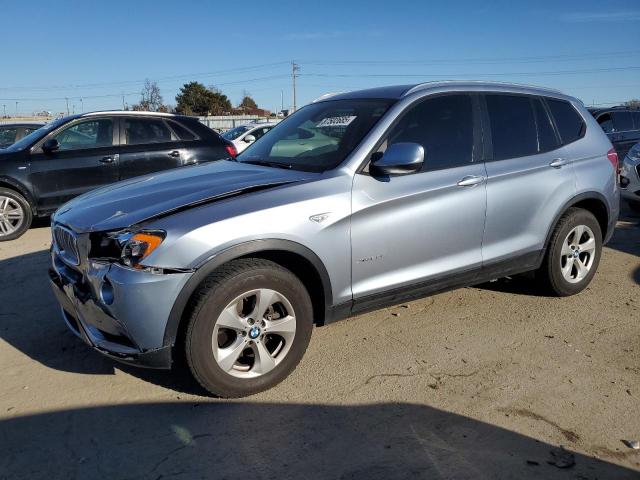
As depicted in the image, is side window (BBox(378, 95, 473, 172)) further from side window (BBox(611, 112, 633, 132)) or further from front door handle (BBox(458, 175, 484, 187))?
side window (BBox(611, 112, 633, 132))

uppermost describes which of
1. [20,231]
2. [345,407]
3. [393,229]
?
[393,229]

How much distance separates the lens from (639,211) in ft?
27.5

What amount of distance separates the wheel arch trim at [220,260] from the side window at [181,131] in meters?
5.58

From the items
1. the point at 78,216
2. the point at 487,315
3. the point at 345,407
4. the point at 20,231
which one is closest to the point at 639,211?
the point at 487,315

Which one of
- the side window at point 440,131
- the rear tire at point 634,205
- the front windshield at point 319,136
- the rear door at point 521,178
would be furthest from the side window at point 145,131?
the rear tire at point 634,205

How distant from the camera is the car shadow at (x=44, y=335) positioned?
3.38 m

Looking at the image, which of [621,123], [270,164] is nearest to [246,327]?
[270,164]

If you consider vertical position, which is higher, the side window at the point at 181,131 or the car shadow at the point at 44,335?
the side window at the point at 181,131

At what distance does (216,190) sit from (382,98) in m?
1.46

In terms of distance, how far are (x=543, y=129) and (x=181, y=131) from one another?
5.47 m

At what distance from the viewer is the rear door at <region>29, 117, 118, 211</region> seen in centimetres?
736

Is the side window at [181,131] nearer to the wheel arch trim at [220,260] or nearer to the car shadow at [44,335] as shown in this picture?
the car shadow at [44,335]

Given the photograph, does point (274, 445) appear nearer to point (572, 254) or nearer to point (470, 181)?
point (470, 181)

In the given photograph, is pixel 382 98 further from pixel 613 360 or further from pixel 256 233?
pixel 613 360
